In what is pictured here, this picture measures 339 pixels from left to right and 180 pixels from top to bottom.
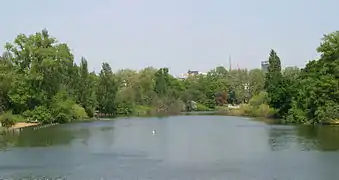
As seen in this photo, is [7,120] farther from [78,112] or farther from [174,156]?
[174,156]

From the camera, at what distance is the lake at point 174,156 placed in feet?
73.3

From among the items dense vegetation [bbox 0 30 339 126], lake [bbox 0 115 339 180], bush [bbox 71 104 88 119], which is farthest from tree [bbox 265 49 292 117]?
bush [bbox 71 104 88 119]

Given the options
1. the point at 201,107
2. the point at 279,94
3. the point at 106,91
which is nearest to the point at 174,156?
the point at 279,94

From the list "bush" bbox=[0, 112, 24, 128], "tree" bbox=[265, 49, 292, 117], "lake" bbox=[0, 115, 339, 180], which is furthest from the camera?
"tree" bbox=[265, 49, 292, 117]

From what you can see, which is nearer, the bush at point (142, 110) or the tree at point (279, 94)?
the tree at point (279, 94)

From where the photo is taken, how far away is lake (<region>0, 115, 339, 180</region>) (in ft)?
73.3

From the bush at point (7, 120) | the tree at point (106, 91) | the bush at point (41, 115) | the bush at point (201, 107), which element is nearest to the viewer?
the bush at point (7, 120)

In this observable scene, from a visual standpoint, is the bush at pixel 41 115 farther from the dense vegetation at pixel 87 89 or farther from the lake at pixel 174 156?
the lake at pixel 174 156

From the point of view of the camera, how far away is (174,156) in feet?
93.4

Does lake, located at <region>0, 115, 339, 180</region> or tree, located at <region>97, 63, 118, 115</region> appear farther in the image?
tree, located at <region>97, 63, 118, 115</region>

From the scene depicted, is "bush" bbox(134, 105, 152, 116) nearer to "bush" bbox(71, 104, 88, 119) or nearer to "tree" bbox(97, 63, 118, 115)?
"tree" bbox(97, 63, 118, 115)

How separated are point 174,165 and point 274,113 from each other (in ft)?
147

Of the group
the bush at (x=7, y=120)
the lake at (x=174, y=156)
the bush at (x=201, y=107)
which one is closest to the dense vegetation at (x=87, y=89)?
the bush at (x=7, y=120)

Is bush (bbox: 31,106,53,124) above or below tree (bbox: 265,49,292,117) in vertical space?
below
